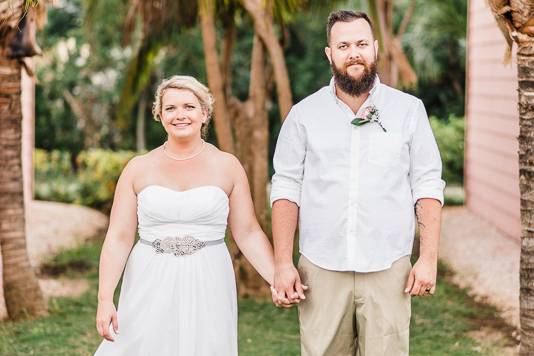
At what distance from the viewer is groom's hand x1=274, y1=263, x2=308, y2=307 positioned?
3.49m

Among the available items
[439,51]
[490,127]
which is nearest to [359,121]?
[490,127]

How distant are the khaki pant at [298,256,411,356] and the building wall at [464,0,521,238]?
691cm

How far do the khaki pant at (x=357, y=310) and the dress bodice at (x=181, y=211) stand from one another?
18.7 inches

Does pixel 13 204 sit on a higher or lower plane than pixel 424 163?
lower

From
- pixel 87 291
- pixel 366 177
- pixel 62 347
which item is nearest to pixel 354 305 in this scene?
pixel 366 177

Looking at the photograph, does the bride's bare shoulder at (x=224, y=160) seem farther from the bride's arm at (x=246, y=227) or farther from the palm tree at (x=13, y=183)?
the palm tree at (x=13, y=183)

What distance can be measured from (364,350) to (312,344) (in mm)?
218

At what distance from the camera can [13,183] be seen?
664 cm

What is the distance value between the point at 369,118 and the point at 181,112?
0.83 m

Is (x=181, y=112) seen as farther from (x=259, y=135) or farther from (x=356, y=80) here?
(x=259, y=135)

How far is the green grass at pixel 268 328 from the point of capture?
6.16m

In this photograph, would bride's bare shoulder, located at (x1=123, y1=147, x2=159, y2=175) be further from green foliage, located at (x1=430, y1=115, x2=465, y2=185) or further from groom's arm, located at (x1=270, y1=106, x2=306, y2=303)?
green foliage, located at (x1=430, y1=115, x2=465, y2=185)

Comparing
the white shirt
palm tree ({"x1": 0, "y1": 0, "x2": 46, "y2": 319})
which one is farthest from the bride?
palm tree ({"x1": 0, "y1": 0, "x2": 46, "y2": 319})

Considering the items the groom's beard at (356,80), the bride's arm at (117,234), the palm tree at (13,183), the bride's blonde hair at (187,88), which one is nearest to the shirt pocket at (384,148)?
the groom's beard at (356,80)
